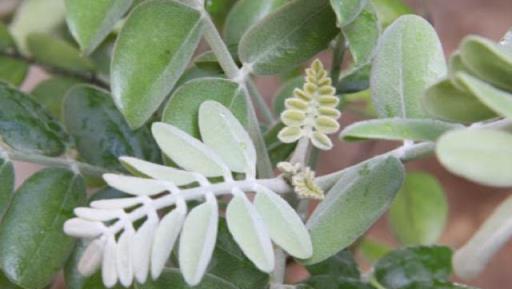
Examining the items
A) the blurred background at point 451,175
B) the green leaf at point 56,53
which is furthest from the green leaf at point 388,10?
the blurred background at point 451,175

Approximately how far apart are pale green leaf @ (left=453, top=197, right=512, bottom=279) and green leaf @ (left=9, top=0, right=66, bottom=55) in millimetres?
854

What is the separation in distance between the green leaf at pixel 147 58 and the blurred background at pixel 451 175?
3.27ft

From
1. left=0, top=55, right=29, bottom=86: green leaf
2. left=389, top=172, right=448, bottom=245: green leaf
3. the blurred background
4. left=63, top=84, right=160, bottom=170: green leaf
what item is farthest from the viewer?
the blurred background

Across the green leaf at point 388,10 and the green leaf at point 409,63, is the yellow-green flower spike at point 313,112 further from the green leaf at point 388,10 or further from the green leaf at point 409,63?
the green leaf at point 388,10

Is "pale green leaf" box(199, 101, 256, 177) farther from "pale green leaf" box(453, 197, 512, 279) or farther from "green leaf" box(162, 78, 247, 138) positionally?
"pale green leaf" box(453, 197, 512, 279)

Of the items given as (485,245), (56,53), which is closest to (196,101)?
(485,245)

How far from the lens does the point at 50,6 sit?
116 centimetres

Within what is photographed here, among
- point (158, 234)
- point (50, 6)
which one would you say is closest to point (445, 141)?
point (158, 234)

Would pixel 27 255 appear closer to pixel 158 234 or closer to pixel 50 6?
pixel 158 234

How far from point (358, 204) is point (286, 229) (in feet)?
0.19

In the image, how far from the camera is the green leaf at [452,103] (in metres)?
0.42

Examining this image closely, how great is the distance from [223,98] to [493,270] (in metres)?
1.30

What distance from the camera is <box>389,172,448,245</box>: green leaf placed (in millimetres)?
1128

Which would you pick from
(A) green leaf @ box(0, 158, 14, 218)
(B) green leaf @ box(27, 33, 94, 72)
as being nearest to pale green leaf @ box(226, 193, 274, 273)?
(A) green leaf @ box(0, 158, 14, 218)
